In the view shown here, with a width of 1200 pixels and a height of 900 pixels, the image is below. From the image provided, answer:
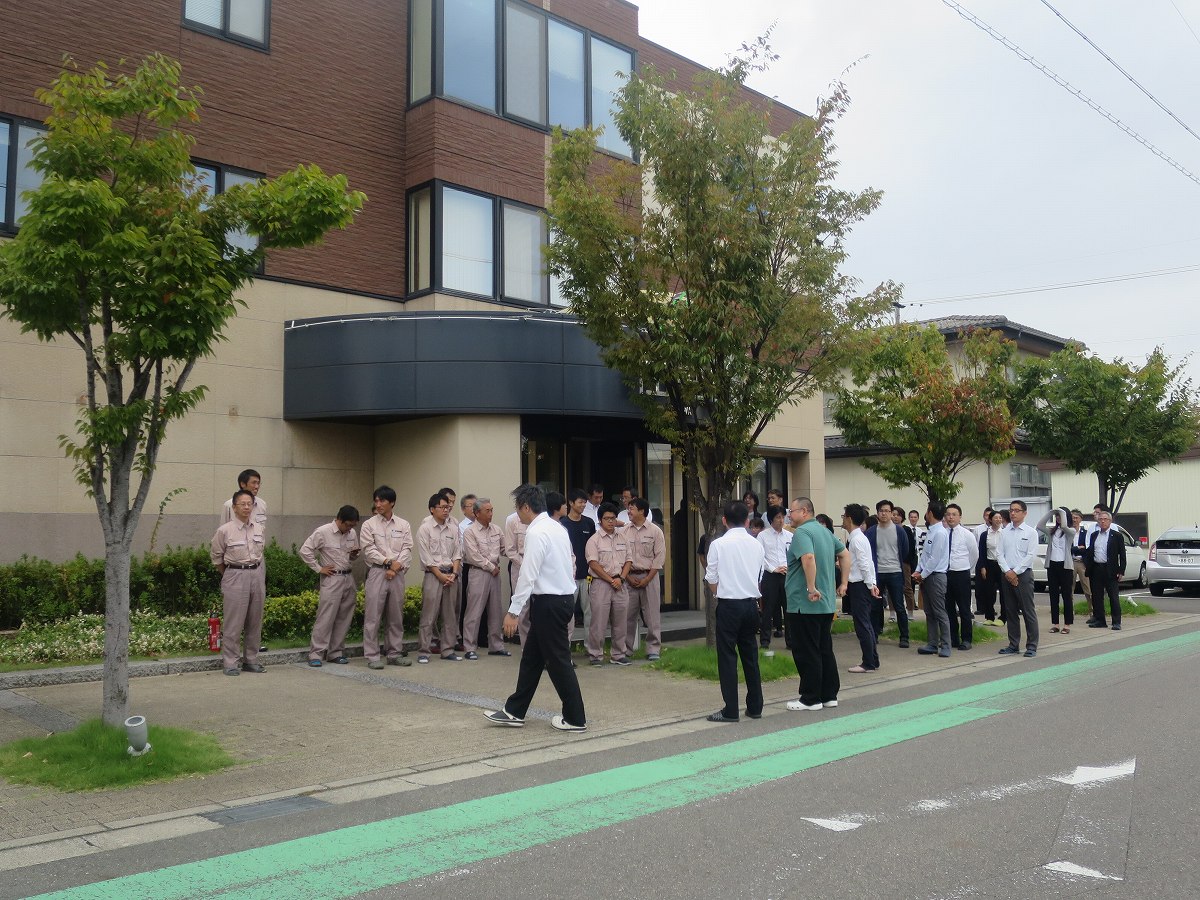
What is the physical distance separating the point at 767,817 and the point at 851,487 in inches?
1139

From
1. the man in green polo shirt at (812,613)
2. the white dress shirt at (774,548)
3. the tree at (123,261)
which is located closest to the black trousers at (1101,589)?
the white dress shirt at (774,548)

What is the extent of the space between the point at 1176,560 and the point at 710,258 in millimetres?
19072

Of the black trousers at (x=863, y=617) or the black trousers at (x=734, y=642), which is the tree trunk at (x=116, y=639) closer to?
the black trousers at (x=734, y=642)

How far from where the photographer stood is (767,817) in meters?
5.91

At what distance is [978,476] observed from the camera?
32344 mm

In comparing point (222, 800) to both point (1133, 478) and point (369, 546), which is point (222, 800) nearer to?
point (369, 546)

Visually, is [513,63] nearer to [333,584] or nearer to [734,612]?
[333,584]

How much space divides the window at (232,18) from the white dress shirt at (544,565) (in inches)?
388

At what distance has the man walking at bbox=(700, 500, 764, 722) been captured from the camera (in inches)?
356

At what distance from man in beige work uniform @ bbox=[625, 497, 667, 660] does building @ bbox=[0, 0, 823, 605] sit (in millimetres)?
2405

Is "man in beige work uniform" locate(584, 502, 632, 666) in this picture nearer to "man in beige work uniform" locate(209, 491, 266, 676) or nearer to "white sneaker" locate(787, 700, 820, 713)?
"white sneaker" locate(787, 700, 820, 713)

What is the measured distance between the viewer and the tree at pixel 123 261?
23.5 feet

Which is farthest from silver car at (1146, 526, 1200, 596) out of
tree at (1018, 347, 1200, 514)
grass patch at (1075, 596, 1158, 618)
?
grass patch at (1075, 596, 1158, 618)

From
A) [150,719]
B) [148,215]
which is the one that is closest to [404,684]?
[150,719]
